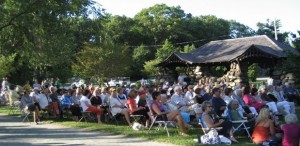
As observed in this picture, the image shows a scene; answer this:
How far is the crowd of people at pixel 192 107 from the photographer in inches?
378

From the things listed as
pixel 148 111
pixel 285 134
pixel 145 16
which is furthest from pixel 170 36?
pixel 285 134

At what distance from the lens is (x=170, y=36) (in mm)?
66938

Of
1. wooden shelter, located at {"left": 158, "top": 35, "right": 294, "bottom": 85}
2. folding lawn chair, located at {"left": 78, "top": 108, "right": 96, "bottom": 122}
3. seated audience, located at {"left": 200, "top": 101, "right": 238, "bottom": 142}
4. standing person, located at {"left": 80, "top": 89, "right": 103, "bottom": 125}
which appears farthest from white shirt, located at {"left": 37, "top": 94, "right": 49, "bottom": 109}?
wooden shelter, located at {"left": 158, "top": 35, "right": 294, "bottom": 85}

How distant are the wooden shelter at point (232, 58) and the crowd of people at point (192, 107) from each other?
10.0 meters

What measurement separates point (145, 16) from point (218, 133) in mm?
62741

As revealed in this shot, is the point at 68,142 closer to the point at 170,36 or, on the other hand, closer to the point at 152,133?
the point at 152,133

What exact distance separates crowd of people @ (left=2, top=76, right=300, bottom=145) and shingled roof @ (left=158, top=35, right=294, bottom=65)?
1179cm

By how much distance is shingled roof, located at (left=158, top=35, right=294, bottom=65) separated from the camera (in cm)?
2798

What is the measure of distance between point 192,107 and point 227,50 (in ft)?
61.1

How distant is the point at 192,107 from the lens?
12711 mm

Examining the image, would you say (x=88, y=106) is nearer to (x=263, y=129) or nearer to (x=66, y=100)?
(x=66, y=100)

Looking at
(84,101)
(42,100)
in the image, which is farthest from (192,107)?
(42,100)

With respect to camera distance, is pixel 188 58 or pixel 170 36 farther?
pixel 170 36

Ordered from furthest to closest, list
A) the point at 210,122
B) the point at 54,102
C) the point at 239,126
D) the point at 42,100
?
the point at 54,102 < the point at 42,100 < the point at 239,126 < the point at 210,122
